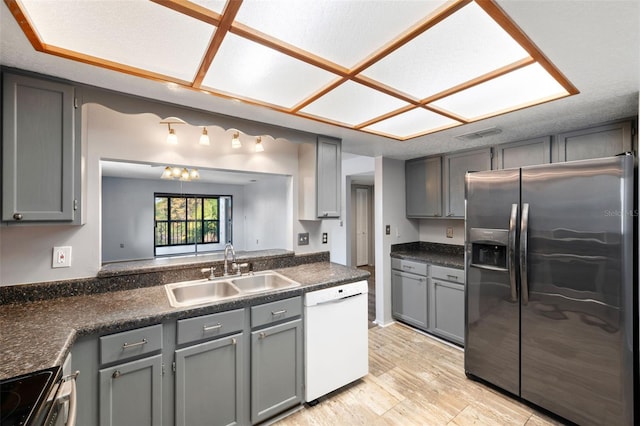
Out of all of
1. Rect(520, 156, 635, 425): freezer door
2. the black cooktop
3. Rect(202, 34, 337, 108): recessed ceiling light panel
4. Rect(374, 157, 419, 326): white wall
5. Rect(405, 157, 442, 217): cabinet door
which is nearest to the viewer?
the black cooktop

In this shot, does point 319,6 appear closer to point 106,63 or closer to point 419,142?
point 106,63

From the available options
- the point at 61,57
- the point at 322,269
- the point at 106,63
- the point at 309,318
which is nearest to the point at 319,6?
the point at 106,63

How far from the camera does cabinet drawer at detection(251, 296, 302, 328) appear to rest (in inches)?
69.9

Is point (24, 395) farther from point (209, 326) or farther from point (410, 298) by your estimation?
point (410, 298)

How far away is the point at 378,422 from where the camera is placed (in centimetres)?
187

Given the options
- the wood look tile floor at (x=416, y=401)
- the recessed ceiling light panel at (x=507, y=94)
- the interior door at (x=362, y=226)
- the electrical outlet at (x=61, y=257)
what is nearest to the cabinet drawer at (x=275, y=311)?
the wood look tile floor at (x=416, y=401)

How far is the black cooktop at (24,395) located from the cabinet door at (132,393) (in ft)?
1.63

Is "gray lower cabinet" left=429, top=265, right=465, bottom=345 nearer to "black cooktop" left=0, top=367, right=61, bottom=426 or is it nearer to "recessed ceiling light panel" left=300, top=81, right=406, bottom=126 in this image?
"recessed ceiling light panel" left=300, top=81, right=406, bottom=126

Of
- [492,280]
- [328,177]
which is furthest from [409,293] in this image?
[328,177]

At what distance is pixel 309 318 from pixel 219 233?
48.4 inches

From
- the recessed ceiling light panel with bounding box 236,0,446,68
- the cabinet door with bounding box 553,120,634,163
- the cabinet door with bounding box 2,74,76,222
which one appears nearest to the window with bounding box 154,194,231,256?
the cabinet door with bounding box 2,74,76,222

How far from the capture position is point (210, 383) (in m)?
1.63

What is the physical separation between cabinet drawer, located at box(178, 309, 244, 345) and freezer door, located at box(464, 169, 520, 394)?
1.93 meters

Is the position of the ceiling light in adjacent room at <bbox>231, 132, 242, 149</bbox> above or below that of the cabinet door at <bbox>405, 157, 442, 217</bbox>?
above
